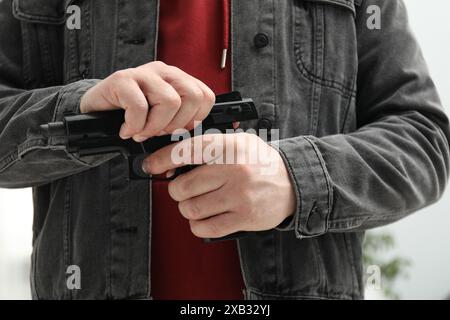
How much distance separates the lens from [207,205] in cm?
48

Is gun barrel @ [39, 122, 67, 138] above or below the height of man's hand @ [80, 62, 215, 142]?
below

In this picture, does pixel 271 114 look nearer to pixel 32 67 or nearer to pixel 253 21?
pixel 253 21

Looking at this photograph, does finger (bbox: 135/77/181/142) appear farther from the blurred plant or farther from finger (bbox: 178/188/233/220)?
the blurred plant

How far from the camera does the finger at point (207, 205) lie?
48cm

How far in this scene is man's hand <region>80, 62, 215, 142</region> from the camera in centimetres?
44

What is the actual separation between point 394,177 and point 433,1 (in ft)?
3.82

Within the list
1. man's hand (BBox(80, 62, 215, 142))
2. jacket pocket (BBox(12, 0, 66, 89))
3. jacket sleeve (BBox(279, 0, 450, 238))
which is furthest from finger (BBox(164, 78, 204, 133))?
jacket pocket (BBox(12, 0, 66, 89))

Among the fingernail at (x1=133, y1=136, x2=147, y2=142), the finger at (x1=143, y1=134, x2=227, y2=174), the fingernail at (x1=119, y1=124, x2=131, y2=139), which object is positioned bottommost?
the finger at (x1=143, y1=134, x2=227, y2=174)

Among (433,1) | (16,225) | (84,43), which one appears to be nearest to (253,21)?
(84,43)

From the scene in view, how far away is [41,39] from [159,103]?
249 millimetres

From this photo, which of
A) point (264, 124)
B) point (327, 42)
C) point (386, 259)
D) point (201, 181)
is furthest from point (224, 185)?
point (386, 259)

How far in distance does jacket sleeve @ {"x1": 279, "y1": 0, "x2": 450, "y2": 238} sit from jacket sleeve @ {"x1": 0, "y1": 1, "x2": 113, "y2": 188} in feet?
0.64

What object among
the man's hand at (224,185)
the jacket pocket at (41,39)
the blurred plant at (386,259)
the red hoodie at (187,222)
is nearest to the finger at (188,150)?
the man's hand at (224,185)

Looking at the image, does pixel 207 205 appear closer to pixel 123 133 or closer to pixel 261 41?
pixel 123 133
